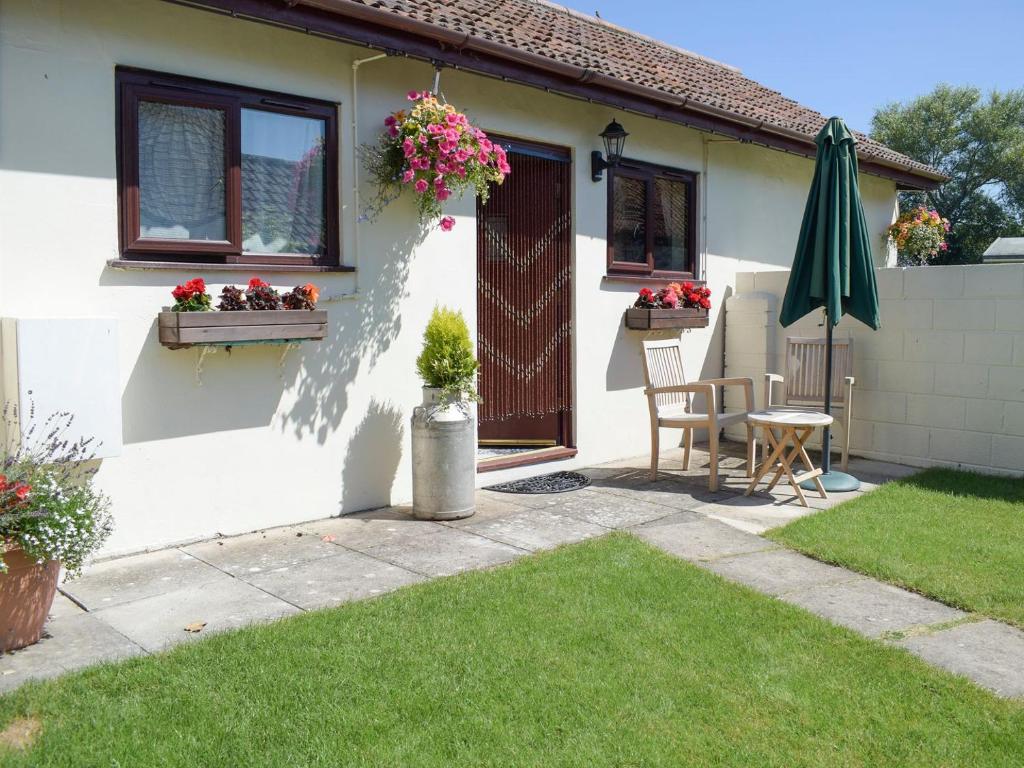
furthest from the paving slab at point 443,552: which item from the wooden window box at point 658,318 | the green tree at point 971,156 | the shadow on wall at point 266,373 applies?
the green tree at point 971,156

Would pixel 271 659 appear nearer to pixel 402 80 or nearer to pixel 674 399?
pixel 402 80

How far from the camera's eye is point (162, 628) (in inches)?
161

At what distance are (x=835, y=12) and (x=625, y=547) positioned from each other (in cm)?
1470

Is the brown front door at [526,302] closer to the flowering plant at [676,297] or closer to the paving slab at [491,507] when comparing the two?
the paving slab at [491,507]

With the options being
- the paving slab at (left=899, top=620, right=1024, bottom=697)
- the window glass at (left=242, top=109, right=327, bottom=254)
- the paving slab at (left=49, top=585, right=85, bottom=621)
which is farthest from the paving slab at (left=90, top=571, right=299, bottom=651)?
the paving slab at (left=899, top=620, right=1024, bottom=697)

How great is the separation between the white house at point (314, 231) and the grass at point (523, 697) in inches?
69.2

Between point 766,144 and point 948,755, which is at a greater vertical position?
point 766,144

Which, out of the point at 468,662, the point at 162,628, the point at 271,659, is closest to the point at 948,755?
the point at 468,662

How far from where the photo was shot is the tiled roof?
21.2 ft

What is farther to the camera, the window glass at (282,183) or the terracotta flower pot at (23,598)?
the window glass at (282,183)

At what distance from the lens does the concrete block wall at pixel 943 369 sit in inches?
295

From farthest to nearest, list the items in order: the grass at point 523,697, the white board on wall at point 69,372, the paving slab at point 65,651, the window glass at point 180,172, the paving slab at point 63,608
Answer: the window glass at point 180,172, the white board on wall at point 69,372, the paving slab at point 63,608, the paving slab at point 65,651, the grass at point 523,697

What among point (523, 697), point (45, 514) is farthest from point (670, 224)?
point (45, 514)

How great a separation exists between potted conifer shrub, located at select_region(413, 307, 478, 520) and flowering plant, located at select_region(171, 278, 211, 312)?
155 centimetres
